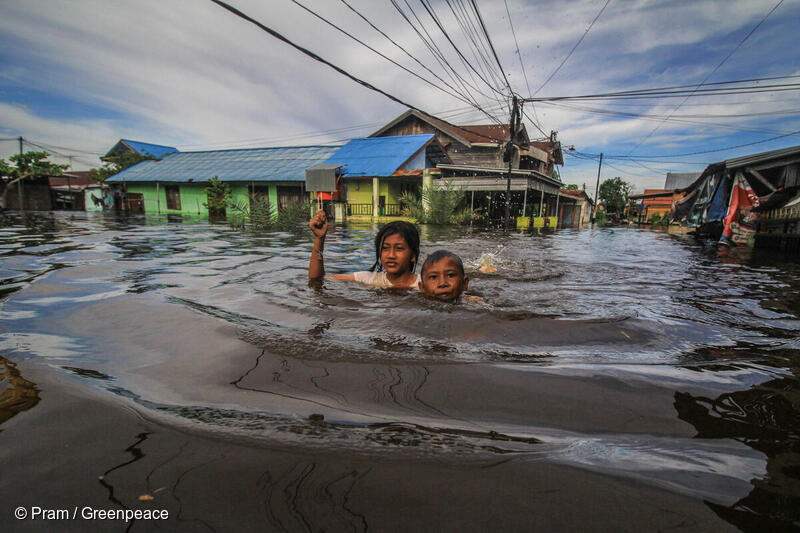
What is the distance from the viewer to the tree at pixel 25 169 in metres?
25.5

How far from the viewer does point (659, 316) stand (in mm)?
2949

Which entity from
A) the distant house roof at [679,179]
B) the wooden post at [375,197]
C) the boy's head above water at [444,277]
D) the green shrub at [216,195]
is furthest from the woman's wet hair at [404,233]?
the distant house roof at [679,179]

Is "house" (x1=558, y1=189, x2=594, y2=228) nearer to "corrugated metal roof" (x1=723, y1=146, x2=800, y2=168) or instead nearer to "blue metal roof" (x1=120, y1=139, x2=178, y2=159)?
"corrugated metal roof" (x1=723, y1=146, x2=800, y2=168)

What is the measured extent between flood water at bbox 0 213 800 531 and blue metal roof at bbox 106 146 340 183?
2015 centimetres

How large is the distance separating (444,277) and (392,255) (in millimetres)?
686

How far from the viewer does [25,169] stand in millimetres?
26828

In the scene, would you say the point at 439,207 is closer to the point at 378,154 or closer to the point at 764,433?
the point at 378,154

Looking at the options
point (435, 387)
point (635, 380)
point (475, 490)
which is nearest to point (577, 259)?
point (635, 380)

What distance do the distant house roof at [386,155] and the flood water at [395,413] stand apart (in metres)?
17.5

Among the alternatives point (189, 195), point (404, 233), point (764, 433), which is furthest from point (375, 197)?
point (764, 433)

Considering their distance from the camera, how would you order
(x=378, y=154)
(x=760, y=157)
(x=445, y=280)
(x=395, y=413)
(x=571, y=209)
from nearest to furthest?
1. (x=395, y=413)
2. (x=445, y=280)
3. (x=760, y=157)
4. (x=378, y=154)
5. (x=571, y=209)

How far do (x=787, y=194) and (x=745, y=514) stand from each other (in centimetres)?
1209

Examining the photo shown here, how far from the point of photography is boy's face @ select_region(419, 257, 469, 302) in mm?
3324

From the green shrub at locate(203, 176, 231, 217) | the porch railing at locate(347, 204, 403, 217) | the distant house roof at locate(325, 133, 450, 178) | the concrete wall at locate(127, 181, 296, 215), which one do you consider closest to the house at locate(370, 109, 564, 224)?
the distant house roof at locate(325, 133, 450, 178)
